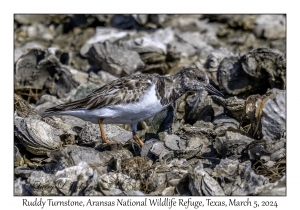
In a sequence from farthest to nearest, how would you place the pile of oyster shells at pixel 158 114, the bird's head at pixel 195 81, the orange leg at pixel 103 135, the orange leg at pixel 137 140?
the bird's head at pixel 195 81
the orange leg at pixel 137 140
the orange leg at pixel 103 135
the pile of oyster shells at pixel 158 114

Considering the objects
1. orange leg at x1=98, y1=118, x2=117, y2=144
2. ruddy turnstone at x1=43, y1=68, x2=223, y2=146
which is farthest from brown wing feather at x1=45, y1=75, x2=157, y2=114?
orange leg at x1=98, y1=118, x2=117, y2=144

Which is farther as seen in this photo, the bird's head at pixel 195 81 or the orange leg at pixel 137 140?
the bird's head at pixel 195 81

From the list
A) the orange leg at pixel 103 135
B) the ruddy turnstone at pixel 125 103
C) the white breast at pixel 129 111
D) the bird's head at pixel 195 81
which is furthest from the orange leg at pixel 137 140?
the bird's head at pixel 195 81

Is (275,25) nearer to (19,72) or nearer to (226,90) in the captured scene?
(226,90)

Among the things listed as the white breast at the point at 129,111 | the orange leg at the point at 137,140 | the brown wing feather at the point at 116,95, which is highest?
the brown wing feather at the point at 116,95

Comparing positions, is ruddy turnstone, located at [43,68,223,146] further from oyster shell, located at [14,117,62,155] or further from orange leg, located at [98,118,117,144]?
oyster shell, located at [14,117,62,155]

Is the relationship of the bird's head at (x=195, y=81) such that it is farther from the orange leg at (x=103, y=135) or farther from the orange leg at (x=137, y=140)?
the orange leg at (x=103, y=135)

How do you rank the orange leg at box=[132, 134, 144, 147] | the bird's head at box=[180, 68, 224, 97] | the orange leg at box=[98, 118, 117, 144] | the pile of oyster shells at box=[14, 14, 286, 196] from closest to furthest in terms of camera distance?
the pile of oyster shells at box=[14, 14, 286, 196] → the orange leg at box=[98, 118, 117, 144] → the orange leg at box=[132, 134, 144, 147] → the bird's head at box=[180, 68, 224, 97]
